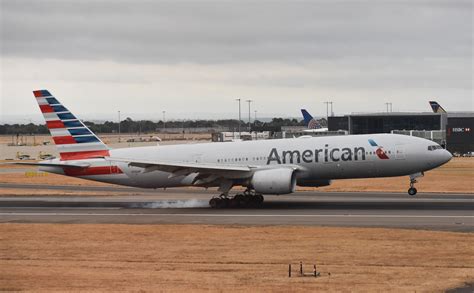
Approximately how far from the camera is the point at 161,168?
4366cm

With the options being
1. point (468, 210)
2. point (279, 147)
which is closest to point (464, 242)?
point (468, 210)

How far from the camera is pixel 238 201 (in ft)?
146

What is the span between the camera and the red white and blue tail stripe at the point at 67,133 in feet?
156

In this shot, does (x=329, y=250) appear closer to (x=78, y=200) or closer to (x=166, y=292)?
(x=166, y=292)

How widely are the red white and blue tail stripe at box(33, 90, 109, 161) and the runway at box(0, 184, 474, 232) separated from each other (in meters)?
3.38

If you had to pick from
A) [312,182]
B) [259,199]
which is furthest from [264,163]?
[312,182]

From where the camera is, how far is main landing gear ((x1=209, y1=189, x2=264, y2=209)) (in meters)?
44.4

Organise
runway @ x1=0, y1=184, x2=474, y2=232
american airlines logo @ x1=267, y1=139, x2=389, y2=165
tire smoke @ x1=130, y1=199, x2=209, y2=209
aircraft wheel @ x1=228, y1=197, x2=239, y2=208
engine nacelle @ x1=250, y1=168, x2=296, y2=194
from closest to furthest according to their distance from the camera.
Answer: runway @ x1=0, y1=184, x2=474, y2=232 < engine nacelle @ x1=250, y1=168, x2=296, y2=194 < american airlines logo @ x1=267, y1=139, x2=389, y2=165 < aircraft wheel @ x1=228, y1=197, x2=239, y2=208 < tire smoke @ x1=130, y1=199, x2=209, y2=209

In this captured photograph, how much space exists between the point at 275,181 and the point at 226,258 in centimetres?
1622

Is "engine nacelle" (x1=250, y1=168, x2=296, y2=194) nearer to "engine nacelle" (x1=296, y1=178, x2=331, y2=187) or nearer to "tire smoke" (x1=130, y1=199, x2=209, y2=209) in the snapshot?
"engine nacelle" (x1=296, y1=178, x2=331, y2=187)

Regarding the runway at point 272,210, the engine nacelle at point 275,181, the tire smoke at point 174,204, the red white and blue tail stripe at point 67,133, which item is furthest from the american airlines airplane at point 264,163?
the runway at point 272,210

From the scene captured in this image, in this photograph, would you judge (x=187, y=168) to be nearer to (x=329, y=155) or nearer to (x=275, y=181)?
(x=275, y=181)

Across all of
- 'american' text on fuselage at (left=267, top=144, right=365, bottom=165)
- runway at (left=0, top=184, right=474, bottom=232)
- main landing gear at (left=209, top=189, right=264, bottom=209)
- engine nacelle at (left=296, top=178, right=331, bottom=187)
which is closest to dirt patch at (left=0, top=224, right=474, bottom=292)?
runway at (left=0, top=184, right=474, bottom=232)

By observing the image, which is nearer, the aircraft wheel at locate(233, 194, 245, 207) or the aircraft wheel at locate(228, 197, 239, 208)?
the aircraft wheel at locate(228, 197, 239, 208)
